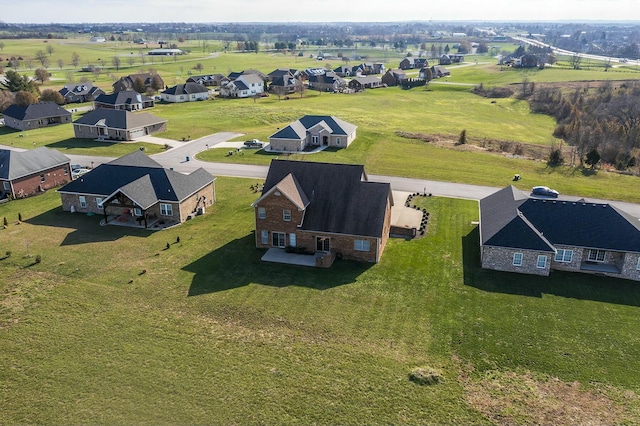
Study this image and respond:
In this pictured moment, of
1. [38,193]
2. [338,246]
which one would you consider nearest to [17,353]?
[338,246]

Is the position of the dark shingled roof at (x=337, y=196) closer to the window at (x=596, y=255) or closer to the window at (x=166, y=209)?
the window at (x=166, y=209)

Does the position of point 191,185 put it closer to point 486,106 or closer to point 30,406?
point 30,406

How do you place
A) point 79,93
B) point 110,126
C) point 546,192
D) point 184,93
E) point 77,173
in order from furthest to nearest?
point 184,93 → point 79,93 → point 110,126 → point 77,173 → point 546,192

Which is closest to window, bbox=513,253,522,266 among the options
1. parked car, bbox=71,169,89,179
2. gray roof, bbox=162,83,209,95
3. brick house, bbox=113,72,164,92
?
parked car, bbox=71,169,89,179

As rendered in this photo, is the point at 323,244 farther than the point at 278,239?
No

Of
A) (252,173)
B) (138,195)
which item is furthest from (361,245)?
(252,173)

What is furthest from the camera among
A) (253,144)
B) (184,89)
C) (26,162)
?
(184,89)

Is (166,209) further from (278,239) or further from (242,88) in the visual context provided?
(242,88)
